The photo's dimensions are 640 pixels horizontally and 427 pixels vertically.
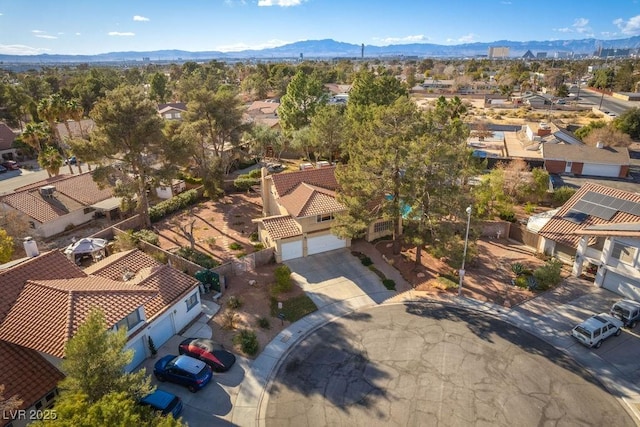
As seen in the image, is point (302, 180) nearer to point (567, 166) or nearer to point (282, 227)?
point (282, 227)

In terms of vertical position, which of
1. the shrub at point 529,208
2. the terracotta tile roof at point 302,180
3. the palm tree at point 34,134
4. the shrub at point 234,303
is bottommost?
the shrub at point 234,303

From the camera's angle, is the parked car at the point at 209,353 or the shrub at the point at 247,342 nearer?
the parked car at the point at 209,353

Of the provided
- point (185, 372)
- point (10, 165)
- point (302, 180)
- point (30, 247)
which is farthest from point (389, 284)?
point (10, 165)

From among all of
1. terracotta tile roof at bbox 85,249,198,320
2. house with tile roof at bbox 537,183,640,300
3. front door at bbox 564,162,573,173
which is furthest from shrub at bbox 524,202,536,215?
terracotta tile roof at bbox 85,249,198,320

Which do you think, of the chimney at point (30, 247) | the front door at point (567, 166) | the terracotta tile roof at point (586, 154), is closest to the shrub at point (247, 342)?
the chimney at point (30, 247)

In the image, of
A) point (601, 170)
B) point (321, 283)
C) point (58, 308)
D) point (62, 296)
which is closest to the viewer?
point (58, 308)

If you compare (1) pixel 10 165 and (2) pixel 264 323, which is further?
(1) pixel 10 165

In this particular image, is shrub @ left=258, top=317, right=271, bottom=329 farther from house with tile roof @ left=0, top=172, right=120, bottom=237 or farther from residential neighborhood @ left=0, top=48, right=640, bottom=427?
house with tile roof @ left=0, top=172, right=120, bottom=237

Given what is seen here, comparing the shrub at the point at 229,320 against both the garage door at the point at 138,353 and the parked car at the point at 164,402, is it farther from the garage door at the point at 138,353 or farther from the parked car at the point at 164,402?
the parked car at the point at 164,402
